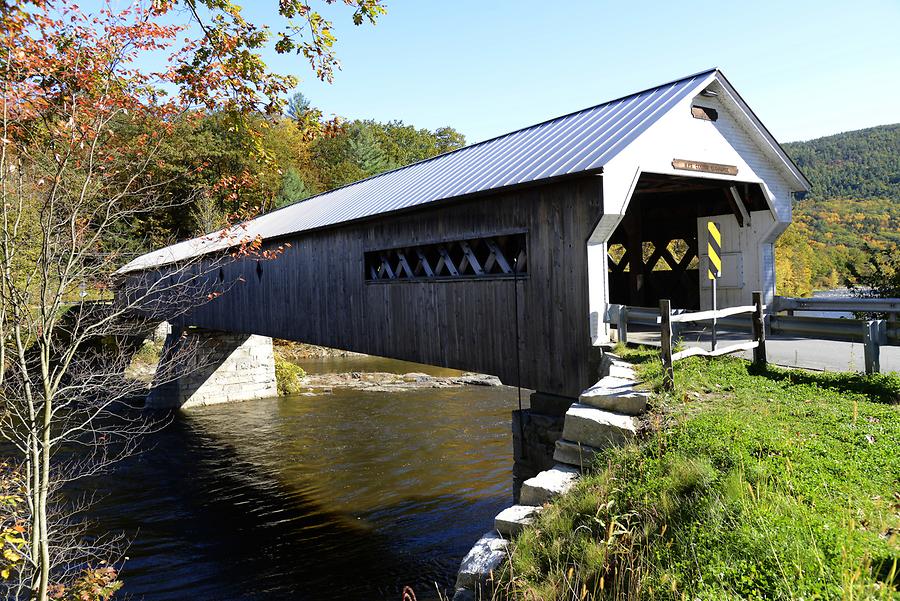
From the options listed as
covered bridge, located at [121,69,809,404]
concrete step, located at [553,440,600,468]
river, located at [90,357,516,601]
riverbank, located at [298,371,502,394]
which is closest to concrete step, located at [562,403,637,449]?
concrete step, located at [553,440,600,468]

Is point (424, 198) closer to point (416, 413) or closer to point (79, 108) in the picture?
point (79, 108)

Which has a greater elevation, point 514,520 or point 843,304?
point 843,304

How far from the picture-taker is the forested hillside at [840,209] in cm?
3756

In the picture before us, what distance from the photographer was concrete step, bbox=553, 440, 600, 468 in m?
5.23

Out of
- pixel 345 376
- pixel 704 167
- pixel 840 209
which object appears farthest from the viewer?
pixel 840 209

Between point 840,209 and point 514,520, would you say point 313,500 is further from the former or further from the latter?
point 840,209

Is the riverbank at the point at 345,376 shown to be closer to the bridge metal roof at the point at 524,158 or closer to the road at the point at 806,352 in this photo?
the bridge metal roof at the point at 524,158

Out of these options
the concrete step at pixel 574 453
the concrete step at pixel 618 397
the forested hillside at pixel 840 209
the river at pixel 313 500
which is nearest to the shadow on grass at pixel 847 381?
the concrete step at pixel 618 397

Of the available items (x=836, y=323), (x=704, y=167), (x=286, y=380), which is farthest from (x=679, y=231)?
(x=286, y=380)

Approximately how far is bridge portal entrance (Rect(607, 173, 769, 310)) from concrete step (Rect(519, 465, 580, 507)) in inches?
211

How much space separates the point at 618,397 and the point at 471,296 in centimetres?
325

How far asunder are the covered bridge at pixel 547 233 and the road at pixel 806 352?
32.1 inches

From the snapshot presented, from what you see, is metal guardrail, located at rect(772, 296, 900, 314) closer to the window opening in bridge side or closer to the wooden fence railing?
the wooden fence railing

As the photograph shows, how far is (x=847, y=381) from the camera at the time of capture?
19.4 ft
